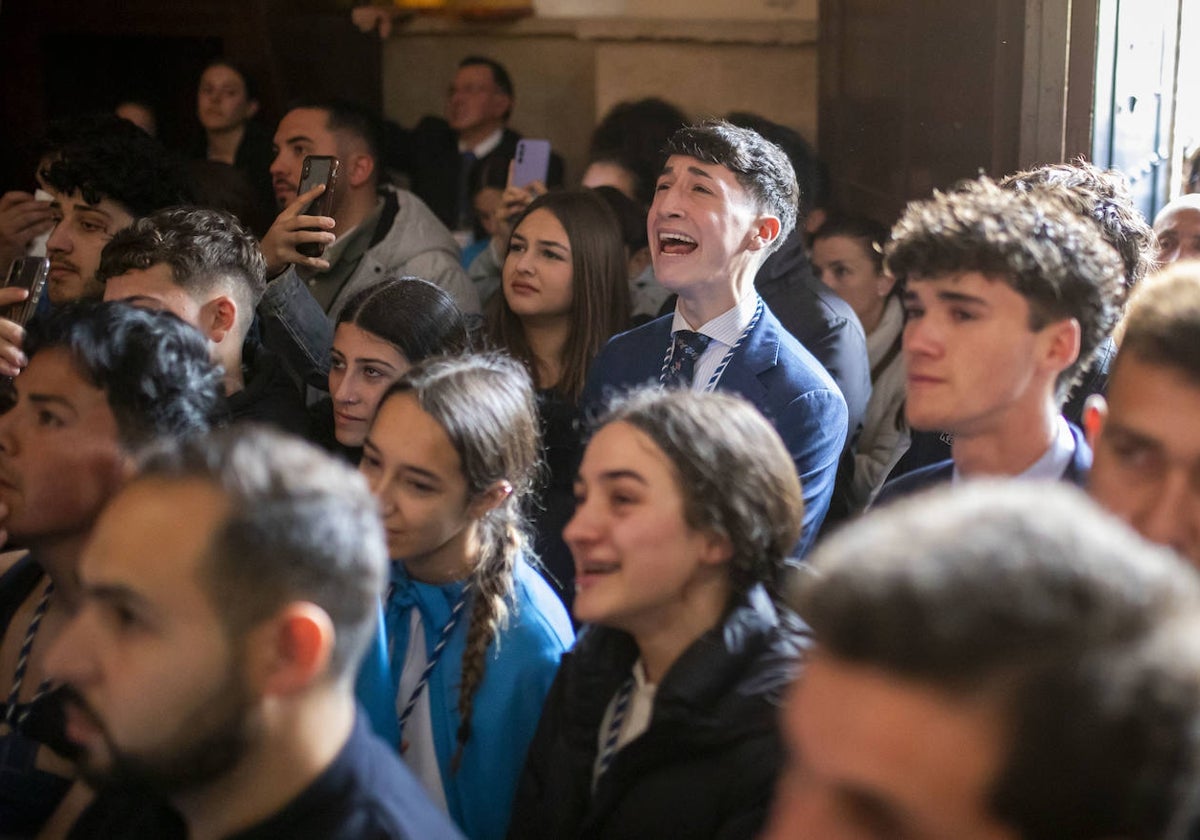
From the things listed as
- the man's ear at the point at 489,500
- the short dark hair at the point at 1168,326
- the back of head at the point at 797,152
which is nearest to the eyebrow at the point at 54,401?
the man's ear at the point at 489,500

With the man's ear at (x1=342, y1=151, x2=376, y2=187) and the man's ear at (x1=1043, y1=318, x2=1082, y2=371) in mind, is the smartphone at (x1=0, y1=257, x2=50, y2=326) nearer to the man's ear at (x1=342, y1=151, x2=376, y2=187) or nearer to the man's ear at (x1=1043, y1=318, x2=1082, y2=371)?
the man's ear at (x1=342, y1=151, x2=376, y2=187)

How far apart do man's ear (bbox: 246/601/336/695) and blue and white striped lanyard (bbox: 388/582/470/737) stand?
0.76 m

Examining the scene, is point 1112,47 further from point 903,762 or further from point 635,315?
point 903,762

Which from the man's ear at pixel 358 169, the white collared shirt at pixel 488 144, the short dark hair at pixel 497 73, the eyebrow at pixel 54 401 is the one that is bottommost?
the eyebrow at pixel 54 401

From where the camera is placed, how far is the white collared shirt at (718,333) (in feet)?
9.71

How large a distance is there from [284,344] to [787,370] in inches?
48.9

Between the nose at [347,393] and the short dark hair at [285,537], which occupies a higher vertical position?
the short dark hair at [285,537]

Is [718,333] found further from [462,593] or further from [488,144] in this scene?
[488,144]

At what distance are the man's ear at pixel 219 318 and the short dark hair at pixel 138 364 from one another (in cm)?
68

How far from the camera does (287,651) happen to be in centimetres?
139

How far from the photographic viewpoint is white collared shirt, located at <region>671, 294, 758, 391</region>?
296 cm

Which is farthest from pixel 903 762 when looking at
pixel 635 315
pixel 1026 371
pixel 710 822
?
pixel 635 315

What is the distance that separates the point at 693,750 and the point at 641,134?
3718mm

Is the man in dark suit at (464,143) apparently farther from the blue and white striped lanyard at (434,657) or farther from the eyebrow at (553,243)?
the blue and white striped lanyard at (434,657)
